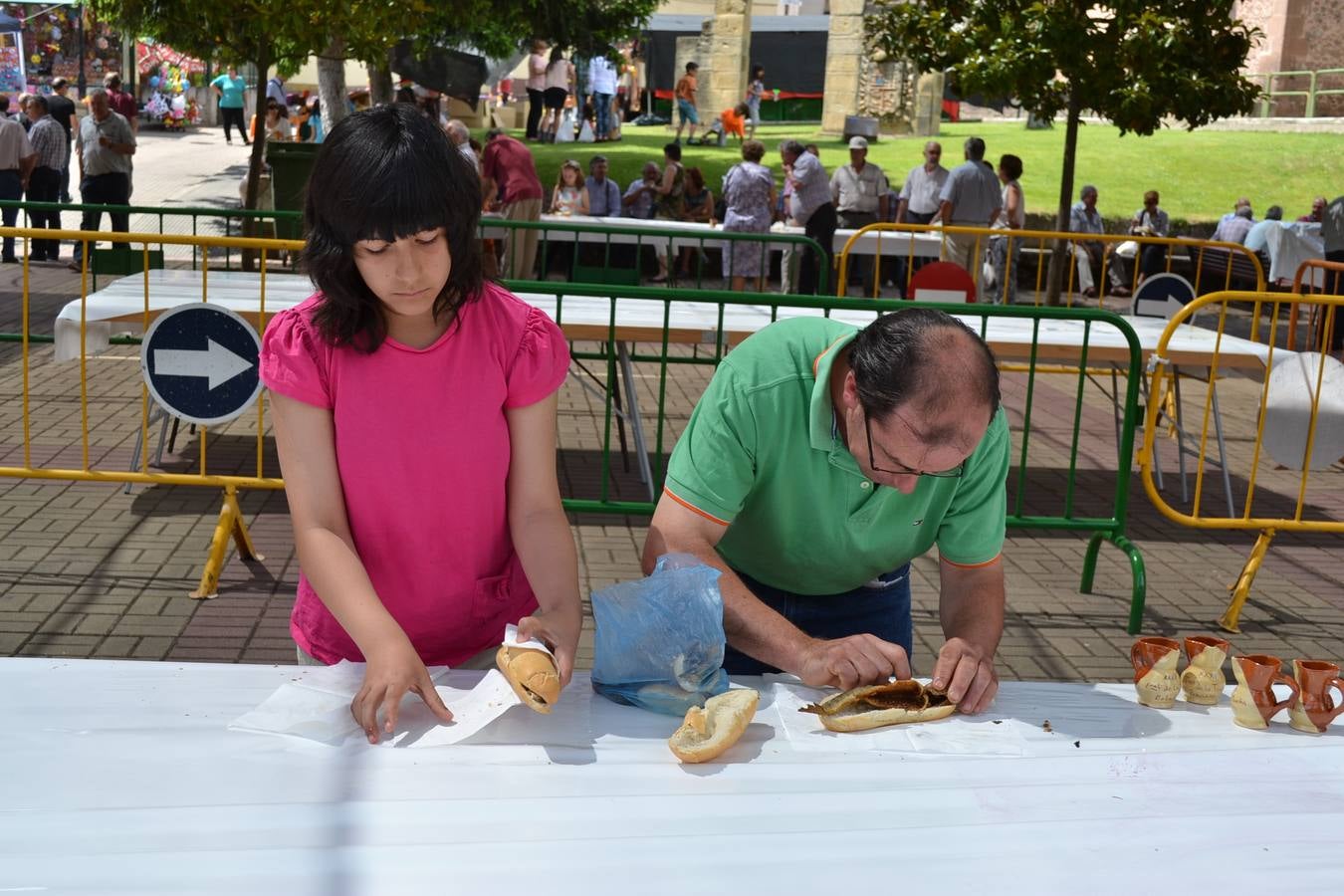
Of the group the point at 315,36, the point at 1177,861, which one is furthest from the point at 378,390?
the point at 315,36

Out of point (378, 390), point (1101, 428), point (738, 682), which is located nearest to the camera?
point (378, 390)

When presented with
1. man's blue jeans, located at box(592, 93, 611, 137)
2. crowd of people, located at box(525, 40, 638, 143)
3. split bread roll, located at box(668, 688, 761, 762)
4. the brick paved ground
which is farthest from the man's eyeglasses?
man's blue jeans, located at box(592, 93, 611, 137)

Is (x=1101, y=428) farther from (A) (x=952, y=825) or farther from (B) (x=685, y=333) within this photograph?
(A) (x=952, y=825)

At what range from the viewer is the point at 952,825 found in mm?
1994

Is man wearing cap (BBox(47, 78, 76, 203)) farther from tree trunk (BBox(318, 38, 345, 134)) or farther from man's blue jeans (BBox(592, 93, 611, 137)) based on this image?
man's blue jeans (BBox(592, 93, 611, 137))

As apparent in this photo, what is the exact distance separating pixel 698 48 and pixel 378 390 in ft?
116

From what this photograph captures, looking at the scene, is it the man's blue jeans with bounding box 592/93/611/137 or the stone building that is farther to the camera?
the stone building

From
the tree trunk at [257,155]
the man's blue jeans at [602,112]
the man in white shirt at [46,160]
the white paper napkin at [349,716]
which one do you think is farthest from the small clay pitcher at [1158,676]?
the man's blue jeans at [602,112]

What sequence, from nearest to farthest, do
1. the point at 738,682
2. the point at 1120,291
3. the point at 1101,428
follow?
the point at 738,682 → the point at 1101,428 → the point at 1120,291

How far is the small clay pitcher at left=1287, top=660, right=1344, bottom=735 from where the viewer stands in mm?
2436

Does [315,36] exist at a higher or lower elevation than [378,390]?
higher

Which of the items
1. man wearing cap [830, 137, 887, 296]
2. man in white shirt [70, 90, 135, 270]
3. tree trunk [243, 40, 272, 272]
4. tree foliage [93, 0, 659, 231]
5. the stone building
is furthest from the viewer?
the stone building

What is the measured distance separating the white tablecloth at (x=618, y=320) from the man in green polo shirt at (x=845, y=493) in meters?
3.89

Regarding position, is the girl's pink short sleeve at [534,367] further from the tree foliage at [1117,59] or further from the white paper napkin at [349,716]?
the tree foliage at [1117,59]
